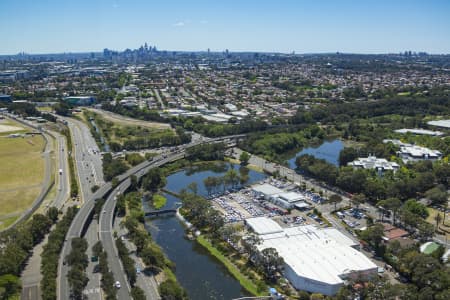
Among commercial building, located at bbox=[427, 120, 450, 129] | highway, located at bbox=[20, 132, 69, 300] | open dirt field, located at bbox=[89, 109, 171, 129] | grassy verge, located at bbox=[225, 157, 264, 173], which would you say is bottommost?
highway, located at bbox=[20, 132, 69, 300]

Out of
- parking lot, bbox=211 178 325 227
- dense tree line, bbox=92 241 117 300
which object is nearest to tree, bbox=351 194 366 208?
parking lot, bbox=211 178 325 227

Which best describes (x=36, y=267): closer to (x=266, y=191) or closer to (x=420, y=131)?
(x=266, y=191)

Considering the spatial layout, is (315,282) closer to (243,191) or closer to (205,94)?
(243,191)

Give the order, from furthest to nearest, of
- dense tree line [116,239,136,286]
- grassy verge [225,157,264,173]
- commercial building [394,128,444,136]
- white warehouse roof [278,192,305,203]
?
commercial building [394,128,444,136] → grassy verge [225,157,264,173] → white warehouse roof [278,192,305,203] → dense tree line [116,239,136,286]

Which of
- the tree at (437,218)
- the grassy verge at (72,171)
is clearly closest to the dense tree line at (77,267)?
the grassy verge at (72,171)

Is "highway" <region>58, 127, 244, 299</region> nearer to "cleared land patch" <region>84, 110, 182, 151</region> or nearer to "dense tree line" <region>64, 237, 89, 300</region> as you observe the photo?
"dense tree line" <region>64, 237, 89, 300</region>

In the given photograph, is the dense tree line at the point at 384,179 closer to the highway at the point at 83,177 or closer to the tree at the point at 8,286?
the highway at the point at 83,177
